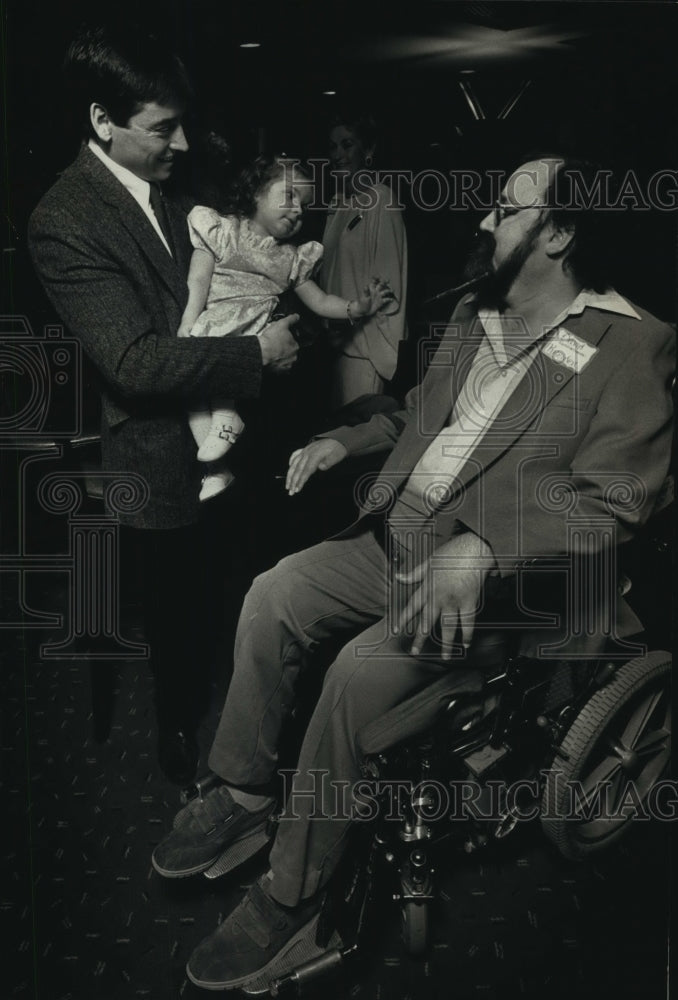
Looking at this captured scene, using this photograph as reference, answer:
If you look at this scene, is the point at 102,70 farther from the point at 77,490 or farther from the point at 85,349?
the point at 77,490

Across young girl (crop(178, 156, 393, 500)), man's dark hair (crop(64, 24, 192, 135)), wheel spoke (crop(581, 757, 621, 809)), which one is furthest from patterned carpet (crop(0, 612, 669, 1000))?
man's dark hair (crop(64, 24, 192, 135))

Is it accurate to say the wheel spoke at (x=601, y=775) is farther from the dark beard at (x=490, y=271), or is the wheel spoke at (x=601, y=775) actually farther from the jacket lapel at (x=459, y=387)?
the dark beard at (x=490, y=271)

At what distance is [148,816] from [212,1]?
1.47 metres

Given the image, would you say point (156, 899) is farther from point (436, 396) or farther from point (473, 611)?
point (436, 396)

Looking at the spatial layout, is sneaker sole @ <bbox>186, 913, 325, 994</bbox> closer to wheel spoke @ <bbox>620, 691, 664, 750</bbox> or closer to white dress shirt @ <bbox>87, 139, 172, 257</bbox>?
wheel spoke @ <bbox>620, 691, 664, 750</bbox>

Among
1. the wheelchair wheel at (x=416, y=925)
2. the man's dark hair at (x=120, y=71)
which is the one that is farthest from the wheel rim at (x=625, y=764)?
the man's dark hair at (x=120, y=71)

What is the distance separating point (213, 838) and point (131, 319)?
97cm

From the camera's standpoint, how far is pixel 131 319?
1.89 m

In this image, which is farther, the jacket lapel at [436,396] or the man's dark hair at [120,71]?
the jacket lapel at [436,396]

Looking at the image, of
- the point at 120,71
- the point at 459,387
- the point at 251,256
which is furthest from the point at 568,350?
the point at 120,71

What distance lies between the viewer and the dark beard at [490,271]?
1.94 metres

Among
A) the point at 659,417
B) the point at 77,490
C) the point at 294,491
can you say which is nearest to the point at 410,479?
the point at 294,491

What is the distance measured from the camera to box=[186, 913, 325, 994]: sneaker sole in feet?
6.74

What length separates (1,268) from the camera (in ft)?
6.41
